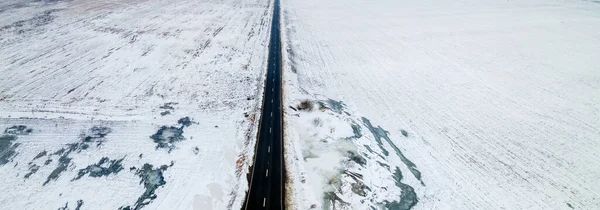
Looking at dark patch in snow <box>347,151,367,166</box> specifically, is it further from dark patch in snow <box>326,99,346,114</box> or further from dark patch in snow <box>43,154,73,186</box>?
dark patch in snow <box>43,154,73,186</box>

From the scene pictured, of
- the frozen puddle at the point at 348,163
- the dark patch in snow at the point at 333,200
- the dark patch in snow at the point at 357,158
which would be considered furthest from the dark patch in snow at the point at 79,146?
the dark patch in snow at the point at 357,158

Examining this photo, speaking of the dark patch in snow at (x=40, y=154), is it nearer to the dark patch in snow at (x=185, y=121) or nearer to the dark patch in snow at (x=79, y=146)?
the dark patch in snow at (x=79, y=146)

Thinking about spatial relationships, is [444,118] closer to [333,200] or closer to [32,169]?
[333,200]

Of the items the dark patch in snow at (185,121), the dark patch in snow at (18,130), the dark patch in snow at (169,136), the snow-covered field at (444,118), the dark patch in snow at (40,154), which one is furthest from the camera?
the dark patch in snow at (185,121)

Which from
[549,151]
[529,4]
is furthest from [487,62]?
[529,4]

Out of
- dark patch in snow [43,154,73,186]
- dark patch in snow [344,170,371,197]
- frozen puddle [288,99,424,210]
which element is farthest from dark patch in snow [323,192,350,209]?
dark patch in snow [43,154,73,186]

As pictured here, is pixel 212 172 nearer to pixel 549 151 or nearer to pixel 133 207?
A: pixel 133 207
